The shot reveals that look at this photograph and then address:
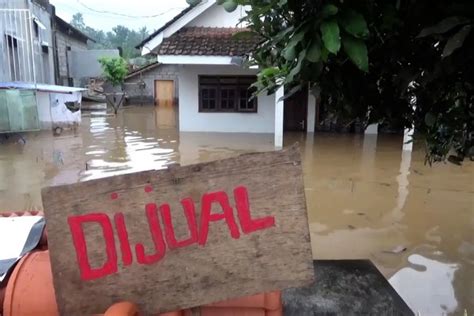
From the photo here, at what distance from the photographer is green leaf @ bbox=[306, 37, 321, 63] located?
4.46ft

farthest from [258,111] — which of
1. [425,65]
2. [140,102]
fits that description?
[140,102]

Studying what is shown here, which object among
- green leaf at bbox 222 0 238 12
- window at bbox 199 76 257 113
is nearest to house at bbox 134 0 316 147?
window at bbox 199 76 257 113

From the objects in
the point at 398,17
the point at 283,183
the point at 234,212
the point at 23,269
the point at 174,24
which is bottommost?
the point at 23,269

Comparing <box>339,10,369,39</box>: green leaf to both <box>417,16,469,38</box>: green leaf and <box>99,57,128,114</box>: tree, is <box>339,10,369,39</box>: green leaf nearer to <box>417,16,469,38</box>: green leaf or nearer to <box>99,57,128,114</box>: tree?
<box>417,16,469,38</box>: green leaf

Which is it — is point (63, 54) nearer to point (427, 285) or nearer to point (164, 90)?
point (164, 90)

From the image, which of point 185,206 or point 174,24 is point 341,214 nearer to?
point 185,206

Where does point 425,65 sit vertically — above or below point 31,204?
above

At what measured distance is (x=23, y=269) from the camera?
1.60 metres

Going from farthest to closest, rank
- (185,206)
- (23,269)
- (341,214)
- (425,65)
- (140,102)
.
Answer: (140,102) → (341,214) → (425,65) → (23,269) → (185,206)

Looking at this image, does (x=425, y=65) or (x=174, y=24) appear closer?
(x=425, y=65)

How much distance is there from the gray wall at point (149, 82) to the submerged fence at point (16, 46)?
13.4 m

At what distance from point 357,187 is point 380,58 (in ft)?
15.8

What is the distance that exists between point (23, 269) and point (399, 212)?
487 centimetres

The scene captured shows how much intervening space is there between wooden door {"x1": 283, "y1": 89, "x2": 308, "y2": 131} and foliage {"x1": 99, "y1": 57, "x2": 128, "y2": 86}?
16.7 metres
